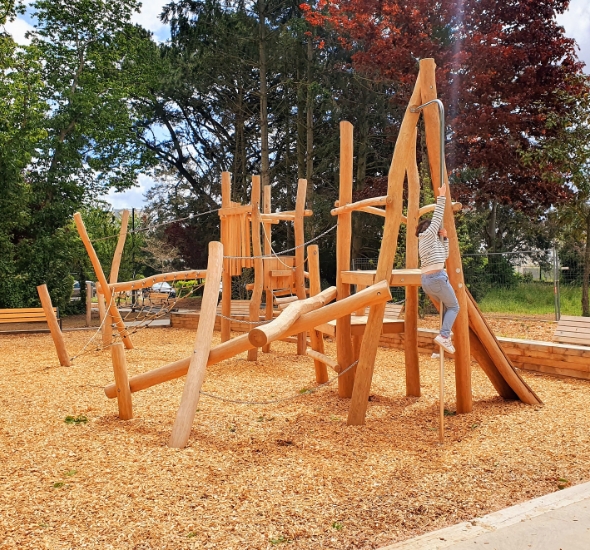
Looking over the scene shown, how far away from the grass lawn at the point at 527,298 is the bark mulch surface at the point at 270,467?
6.77 metres

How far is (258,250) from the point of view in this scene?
27.3 ft

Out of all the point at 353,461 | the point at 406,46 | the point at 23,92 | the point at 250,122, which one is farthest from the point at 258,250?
the point at 250,122

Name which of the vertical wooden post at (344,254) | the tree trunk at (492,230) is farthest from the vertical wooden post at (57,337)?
the tree trunk at (492,230)

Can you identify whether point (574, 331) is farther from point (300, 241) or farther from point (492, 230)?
point (492, 230)

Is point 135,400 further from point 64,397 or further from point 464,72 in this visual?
point 464,72

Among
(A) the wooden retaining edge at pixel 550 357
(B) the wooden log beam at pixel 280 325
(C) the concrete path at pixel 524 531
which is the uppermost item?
(B) the wooden log beam at pixel 280 325

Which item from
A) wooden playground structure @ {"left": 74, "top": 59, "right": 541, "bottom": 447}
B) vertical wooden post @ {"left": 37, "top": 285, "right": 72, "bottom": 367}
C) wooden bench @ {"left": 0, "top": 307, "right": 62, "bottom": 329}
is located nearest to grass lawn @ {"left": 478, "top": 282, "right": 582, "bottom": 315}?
wooden playground structure @ {"left": 74, "top": 59, "right": 541, "bottom": 447}

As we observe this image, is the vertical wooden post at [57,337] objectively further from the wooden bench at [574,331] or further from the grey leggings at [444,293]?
the wooden bench at [574,331]

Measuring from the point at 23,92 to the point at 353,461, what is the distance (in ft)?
41.8

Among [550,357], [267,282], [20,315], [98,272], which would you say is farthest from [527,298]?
[20,315]

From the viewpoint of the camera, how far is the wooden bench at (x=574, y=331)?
24.1ft

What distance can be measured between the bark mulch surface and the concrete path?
0.16 metres

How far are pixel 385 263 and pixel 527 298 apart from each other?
9.79 meters

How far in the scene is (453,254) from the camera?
485cm
